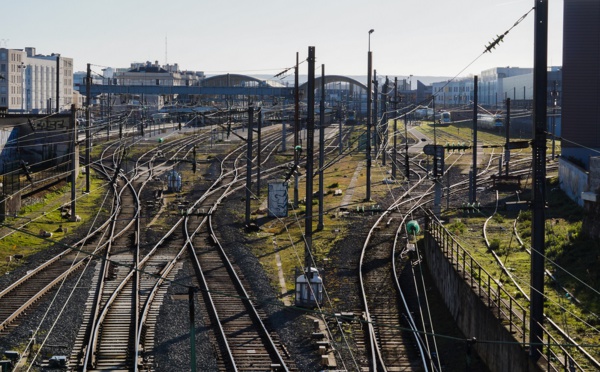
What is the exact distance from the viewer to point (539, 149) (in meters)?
10.0

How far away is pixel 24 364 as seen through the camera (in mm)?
12383

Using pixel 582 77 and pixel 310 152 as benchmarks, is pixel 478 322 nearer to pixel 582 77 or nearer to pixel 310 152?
pixel 310 152

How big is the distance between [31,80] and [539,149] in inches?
3669

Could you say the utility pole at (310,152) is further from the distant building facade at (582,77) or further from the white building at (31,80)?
the white building at (31,80)

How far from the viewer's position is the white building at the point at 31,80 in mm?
85938

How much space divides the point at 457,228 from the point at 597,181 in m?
3.72

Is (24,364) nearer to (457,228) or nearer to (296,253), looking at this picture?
(296,253)

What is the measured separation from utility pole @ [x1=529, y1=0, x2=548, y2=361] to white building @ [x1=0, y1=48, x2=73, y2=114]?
7572 cm

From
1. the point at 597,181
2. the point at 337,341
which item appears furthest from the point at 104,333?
the point at 597,181

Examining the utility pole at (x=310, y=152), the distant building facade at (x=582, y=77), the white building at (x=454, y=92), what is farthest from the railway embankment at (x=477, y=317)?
the white building at (x=454, y=92)

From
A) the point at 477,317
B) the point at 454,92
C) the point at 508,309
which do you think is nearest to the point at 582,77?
the point at 477,317

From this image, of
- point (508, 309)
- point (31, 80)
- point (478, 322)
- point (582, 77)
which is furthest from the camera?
point (31, 80)

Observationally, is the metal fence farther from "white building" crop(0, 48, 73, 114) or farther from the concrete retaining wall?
"white building" crop(0, 48, 73, 114)

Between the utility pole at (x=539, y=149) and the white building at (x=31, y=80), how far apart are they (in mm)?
75723
